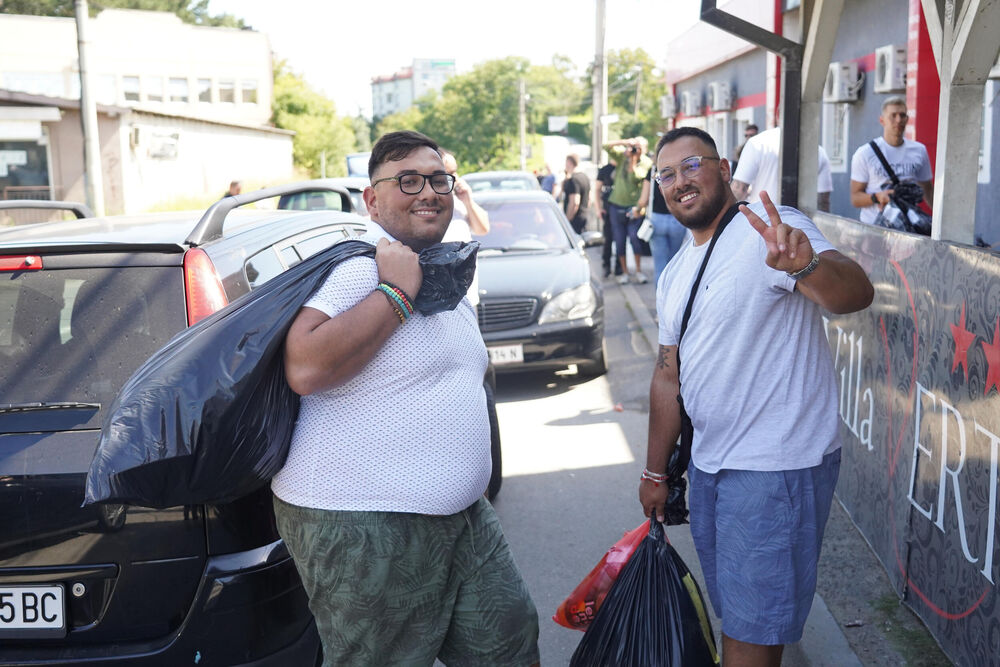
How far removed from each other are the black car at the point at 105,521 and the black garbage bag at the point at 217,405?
0.52 meters

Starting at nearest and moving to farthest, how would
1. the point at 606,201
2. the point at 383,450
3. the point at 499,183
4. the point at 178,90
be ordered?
the point at 383,450, the point at 606,201, the point at 499,183, the point at 178,90

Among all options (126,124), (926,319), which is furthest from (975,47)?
(126,124)

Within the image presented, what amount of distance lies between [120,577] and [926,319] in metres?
2.96

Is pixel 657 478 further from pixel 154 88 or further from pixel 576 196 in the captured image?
pixel 154 88

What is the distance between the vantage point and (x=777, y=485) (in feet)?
9.59

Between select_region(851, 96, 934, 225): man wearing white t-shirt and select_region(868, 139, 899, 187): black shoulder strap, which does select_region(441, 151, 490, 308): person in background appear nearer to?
select_region(851, 96, 934, 225): man wearing white t-shirt

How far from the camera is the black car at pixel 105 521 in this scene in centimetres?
292

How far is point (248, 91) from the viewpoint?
6681 centimetres

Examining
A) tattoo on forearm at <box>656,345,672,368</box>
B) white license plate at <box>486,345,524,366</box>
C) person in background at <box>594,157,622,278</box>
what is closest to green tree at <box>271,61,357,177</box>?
person in background at <box>594,157,622,278</box>

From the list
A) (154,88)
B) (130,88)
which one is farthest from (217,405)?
(154,88)

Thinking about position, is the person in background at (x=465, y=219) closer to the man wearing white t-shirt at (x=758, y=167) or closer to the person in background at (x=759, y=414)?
the man wearing white t-shirt at (x=758, y=167)

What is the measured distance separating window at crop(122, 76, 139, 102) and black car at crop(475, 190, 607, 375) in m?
59.8

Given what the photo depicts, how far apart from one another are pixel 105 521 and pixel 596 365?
6.47 meters

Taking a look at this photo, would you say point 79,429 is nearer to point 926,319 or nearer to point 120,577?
point 120,577
